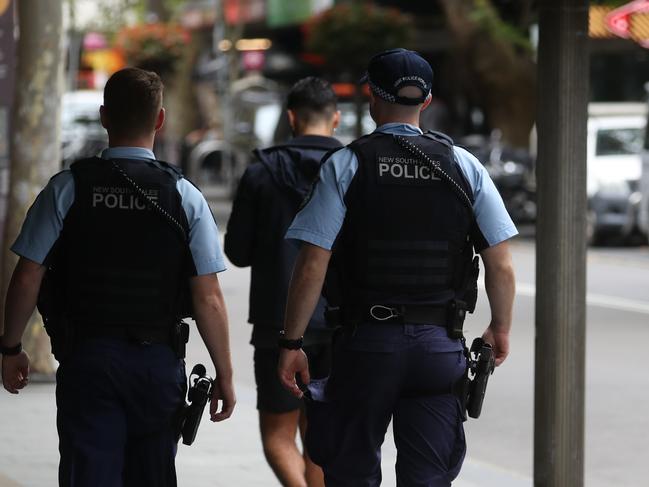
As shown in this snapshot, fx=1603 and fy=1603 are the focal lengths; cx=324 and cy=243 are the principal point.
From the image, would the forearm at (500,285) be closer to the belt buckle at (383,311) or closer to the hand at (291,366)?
the belt buckle at (383,311)

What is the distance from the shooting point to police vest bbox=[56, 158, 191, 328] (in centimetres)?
471

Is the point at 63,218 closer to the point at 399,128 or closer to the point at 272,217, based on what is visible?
the point at 399,128

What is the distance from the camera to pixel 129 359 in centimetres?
466

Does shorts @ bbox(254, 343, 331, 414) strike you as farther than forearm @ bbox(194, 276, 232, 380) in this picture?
Yes

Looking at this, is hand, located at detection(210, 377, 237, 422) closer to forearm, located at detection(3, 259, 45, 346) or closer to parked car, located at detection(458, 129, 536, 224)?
forearm, located at detection(3, 259, 45, 346)

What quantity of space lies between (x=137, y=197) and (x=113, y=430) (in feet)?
2.24

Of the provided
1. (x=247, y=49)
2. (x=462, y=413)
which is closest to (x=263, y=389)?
(x=462, y=413)

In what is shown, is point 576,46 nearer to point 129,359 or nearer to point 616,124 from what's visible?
point 129,359

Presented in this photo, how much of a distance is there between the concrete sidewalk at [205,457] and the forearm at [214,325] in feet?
7.83

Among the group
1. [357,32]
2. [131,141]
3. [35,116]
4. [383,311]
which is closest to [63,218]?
[131,141]

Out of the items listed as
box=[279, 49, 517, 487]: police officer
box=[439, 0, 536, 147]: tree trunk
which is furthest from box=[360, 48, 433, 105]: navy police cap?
box=[439, 0, 536, 147]: tree trunk

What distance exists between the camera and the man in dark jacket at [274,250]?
641 centimetres

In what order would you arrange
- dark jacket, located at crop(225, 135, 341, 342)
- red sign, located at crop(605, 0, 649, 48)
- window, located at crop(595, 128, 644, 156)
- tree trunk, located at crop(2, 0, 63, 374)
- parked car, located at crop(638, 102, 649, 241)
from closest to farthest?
1. dark jacket, located at crop(225, 135, 341, 342)
2. tree trunk, located at crop(2, 0, 63, 374)
3. parked car, located at crop(638, 102, 649, 241)
4. window, located at crop(595, 128, 644, 156)
5. red sign, located at crop(605, 0, 649, 48)

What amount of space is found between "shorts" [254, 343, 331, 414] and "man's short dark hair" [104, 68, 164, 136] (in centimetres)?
178
